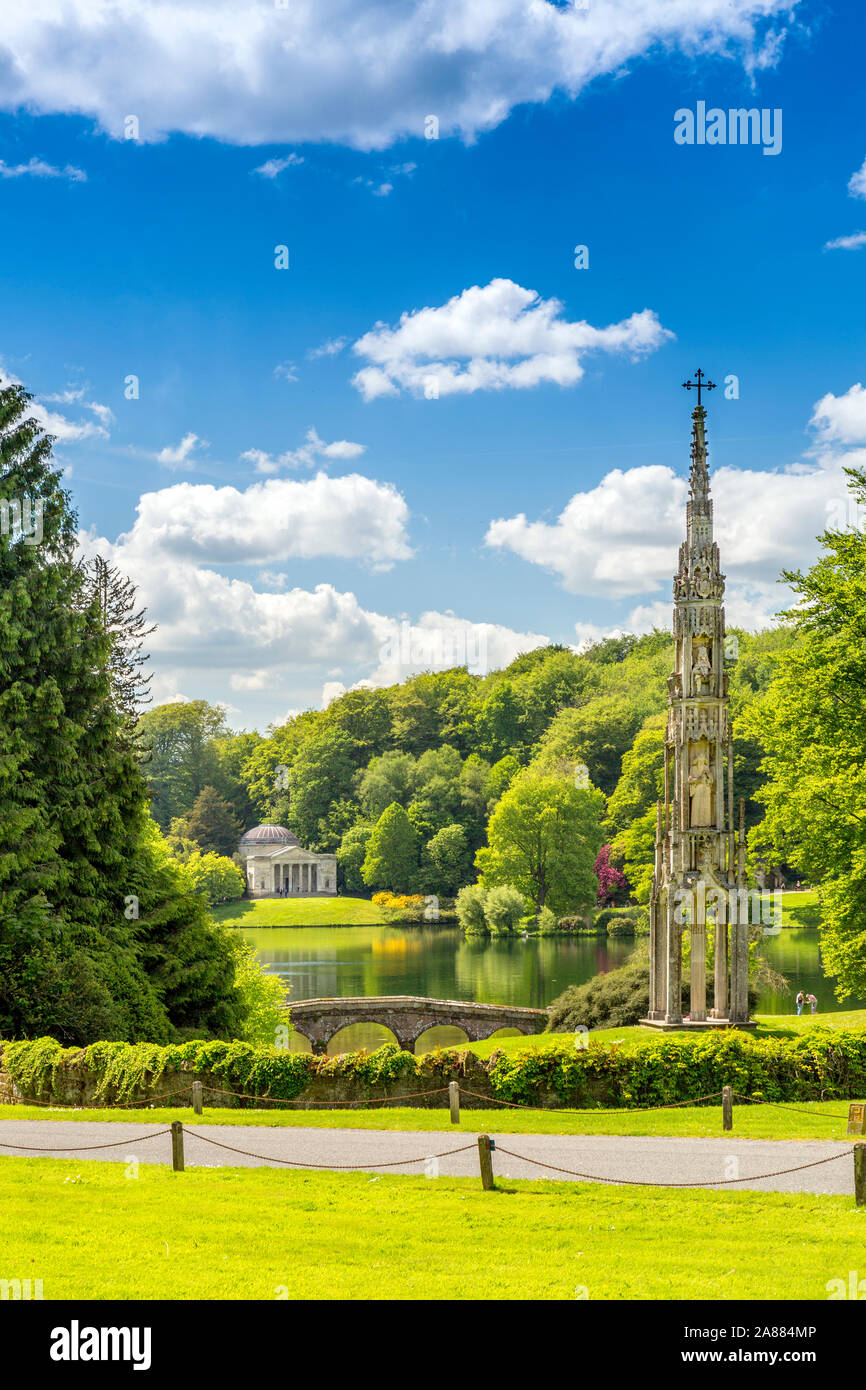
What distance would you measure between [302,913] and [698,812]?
70923mm

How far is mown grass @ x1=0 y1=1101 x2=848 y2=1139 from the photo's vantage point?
1567cm

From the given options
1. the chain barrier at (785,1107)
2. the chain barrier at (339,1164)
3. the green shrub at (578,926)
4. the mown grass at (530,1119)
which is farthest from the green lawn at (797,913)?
the chain barrier at (339,1164)

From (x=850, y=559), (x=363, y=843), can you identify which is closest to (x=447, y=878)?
(x=363, y=843)

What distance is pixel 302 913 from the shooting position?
92.3m

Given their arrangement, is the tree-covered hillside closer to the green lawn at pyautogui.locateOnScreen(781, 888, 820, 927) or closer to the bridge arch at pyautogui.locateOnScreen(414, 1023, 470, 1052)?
the green lawn at pyautogui.locateOnScreen(781, 888, 820, 927)

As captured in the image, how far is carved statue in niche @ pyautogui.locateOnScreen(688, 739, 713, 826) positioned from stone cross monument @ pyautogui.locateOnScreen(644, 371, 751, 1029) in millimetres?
23

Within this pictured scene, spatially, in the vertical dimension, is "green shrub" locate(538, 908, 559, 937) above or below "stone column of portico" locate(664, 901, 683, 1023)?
below

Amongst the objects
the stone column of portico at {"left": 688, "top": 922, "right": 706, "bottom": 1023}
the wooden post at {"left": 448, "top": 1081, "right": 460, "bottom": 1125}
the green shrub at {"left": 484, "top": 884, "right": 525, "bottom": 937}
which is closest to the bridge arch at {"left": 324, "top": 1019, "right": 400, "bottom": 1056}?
the stone column of portico at {"left": 688, "top": 922, "right": 706, "bottom": 1023}

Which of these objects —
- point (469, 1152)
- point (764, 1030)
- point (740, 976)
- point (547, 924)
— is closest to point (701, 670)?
point (740, 976)

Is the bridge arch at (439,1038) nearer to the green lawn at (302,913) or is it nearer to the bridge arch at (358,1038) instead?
the bridge arch at (358,1038)

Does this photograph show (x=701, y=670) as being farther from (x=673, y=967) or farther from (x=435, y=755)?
(x=435, y=755)
